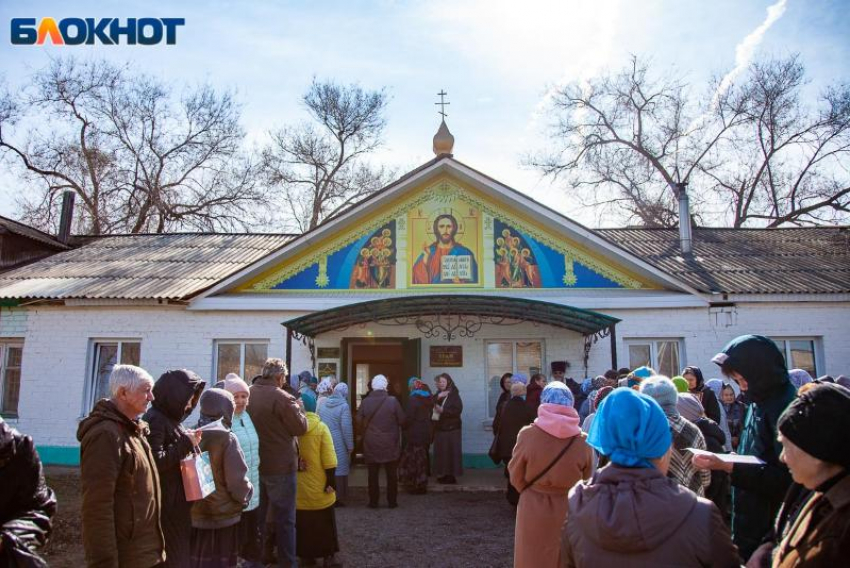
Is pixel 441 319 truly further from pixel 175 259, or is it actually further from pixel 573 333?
pixel 175 259

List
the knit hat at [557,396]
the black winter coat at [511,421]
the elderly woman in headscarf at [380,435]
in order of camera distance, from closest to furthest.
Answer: the knit hat at [557,396]
the black winter coat at [511,421]
the elderly woman in headscarf at [380,435]

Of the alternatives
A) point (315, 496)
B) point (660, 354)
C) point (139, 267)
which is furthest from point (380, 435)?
point (139, 267)

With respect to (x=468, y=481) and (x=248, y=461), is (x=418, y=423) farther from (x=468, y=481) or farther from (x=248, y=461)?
(x=248, y=461)

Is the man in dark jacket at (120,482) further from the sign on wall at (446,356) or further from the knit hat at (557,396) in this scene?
the sign on wall at (446,356)

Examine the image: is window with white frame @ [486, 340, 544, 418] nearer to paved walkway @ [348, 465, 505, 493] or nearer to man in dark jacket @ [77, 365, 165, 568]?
paved walkway @ [348, 465, 505, 493]

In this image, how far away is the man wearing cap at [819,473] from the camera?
1.92 metres

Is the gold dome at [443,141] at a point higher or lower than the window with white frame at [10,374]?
higher

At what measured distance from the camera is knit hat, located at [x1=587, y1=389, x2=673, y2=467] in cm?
230

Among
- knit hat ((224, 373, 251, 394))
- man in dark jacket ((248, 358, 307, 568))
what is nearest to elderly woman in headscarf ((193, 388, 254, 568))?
knit hat ((224, 373, 251, 394))

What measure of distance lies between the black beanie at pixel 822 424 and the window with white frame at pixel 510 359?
33.5 feet

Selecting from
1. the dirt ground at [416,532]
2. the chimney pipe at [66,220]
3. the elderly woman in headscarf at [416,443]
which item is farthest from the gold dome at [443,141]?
the chimney pipe at [66,220]

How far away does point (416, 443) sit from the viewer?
988 centimetres

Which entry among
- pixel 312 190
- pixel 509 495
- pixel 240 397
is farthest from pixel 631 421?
pixel 312 190

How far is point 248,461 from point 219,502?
0.63 meters
